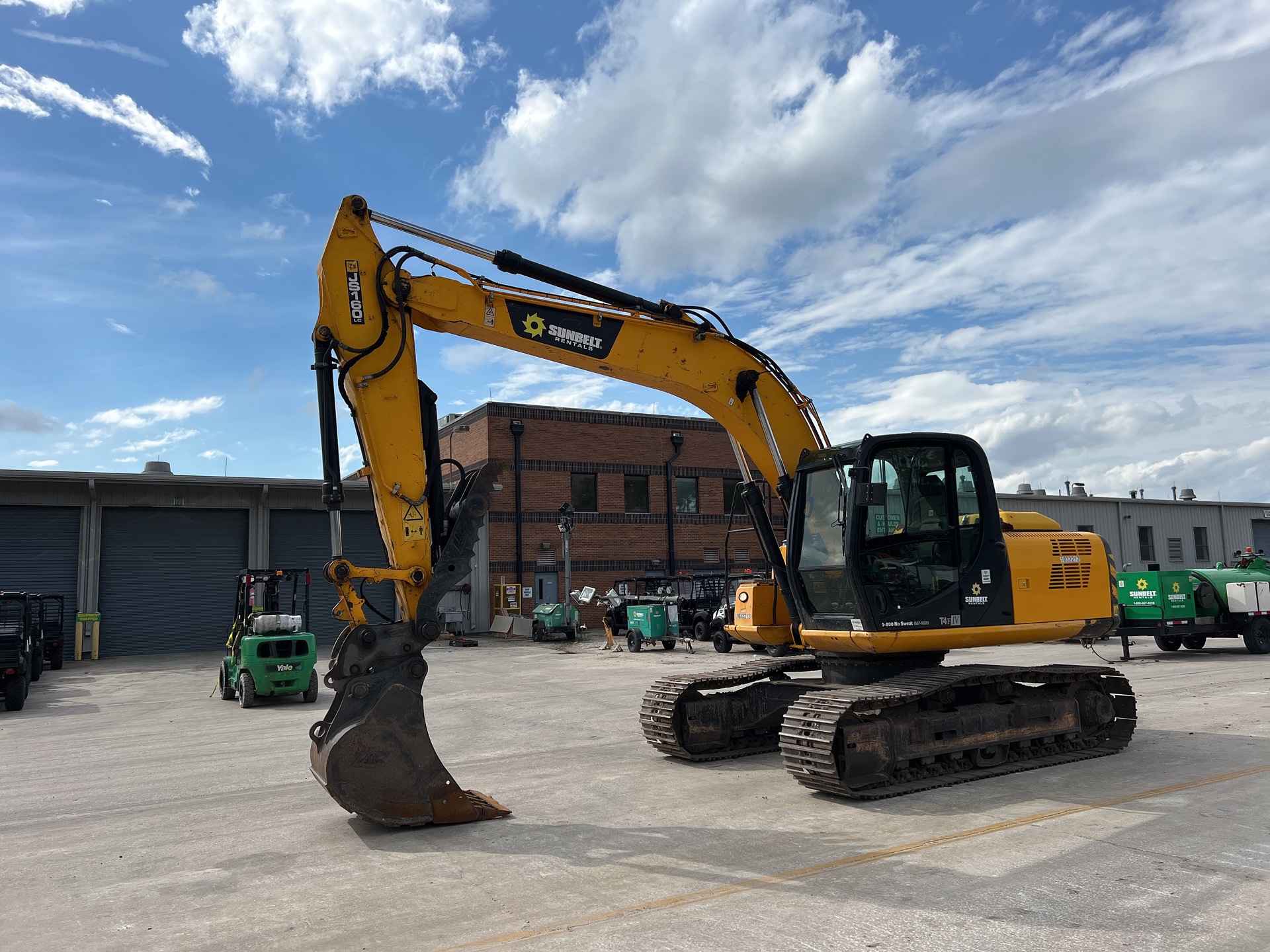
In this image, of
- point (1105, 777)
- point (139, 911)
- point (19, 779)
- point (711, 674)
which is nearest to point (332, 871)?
point (139, 911)

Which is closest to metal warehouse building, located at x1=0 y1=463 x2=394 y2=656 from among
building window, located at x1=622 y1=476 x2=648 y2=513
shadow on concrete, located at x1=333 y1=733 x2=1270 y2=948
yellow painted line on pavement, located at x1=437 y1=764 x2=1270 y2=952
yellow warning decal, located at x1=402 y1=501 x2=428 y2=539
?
building window, located at x1=622 y1=476 x2=648 y2=513

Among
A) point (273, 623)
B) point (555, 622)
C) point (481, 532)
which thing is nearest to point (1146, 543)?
point (555, 622)

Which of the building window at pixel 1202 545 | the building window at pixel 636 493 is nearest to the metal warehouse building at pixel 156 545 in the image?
the building window at pixel 636 493

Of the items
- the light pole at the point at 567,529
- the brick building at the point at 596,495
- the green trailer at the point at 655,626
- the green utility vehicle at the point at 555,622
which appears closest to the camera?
the green trailer at the point at 655,626

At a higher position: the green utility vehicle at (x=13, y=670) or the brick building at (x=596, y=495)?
the brick building at (x=596, y=495)

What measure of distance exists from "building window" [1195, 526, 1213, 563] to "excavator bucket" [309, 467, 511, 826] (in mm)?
50453

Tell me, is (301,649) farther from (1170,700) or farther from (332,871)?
(1170,700)

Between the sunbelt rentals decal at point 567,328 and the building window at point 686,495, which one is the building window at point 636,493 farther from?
the sunbelt rentals decal at point 567,328

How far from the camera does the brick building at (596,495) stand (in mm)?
34281

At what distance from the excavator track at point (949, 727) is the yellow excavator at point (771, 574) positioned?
0.02m

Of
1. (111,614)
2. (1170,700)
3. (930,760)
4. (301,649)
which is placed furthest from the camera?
(111,614)

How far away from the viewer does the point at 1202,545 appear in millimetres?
47562

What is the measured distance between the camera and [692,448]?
125ft

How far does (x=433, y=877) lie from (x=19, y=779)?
6.70 metres
